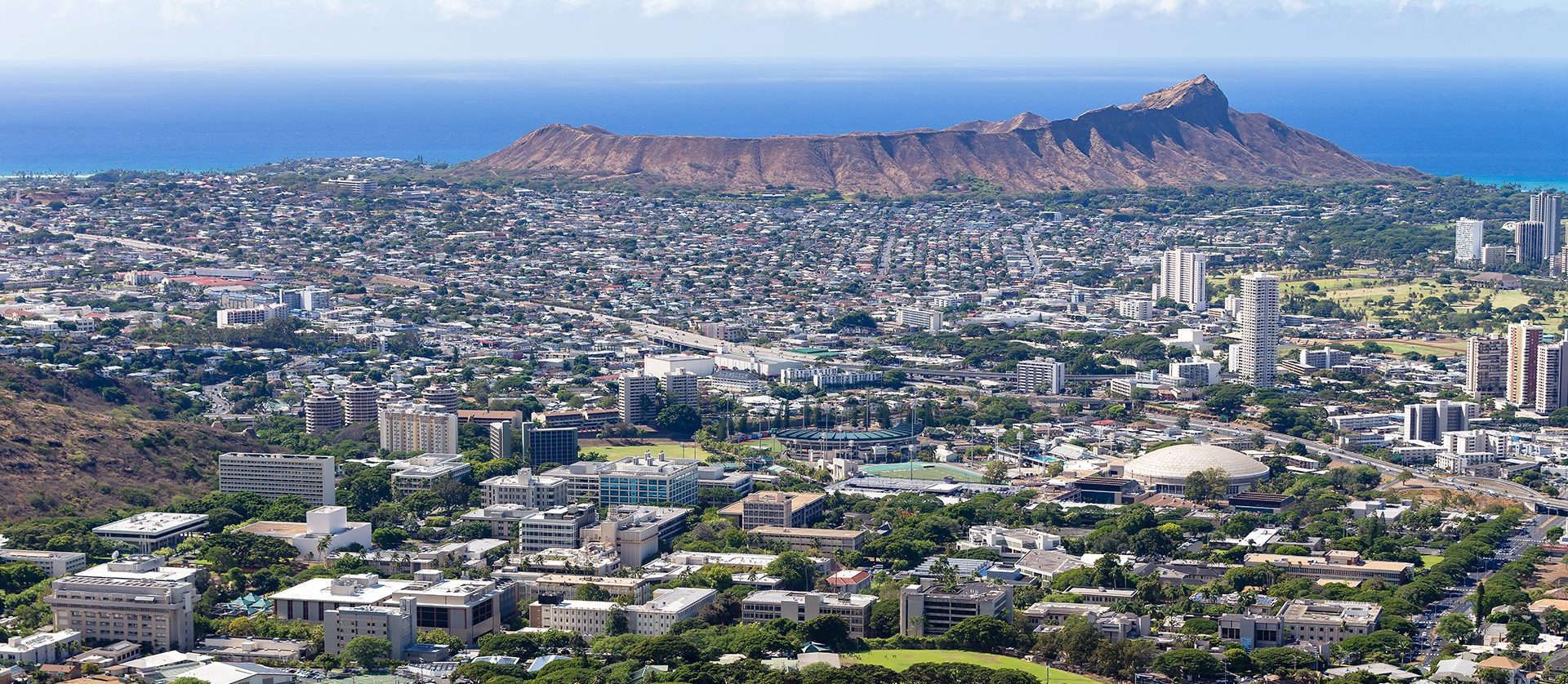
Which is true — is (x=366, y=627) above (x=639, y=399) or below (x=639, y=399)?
below

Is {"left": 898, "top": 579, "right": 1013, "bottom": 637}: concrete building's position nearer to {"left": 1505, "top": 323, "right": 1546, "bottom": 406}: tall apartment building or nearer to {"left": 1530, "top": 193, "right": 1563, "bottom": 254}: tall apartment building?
{"left": 1505, "top": 323, "right": 1546, "bottom": 406}: tall apartment building

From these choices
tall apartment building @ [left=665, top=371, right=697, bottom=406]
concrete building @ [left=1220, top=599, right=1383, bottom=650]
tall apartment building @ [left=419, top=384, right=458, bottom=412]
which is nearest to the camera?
concrete building @ [left=1220, top=599, right=1383, bottom=650]

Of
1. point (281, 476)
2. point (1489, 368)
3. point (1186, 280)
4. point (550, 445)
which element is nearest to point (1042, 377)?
point (1489, 368)

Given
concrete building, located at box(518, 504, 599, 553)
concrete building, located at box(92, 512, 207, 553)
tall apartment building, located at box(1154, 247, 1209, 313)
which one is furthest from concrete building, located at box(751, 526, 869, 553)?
Answer: tall apartment building, located at box(1154, 247, 1209, 313)

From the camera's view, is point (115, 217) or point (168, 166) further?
point (168, 166)

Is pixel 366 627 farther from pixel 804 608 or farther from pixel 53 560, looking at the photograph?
pixel 53 560

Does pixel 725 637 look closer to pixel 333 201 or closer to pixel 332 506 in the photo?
pixel 332 506

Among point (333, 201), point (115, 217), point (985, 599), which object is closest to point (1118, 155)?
point (333, 201)
